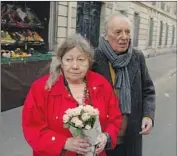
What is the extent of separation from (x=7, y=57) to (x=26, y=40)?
5.63ft

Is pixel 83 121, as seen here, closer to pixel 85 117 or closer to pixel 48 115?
pixel 85 117

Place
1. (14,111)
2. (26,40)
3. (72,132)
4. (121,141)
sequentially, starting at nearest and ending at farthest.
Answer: (72,132) < (121,141) < (14,111) < (26,40)

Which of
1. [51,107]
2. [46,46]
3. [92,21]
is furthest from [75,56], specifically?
[92,21]

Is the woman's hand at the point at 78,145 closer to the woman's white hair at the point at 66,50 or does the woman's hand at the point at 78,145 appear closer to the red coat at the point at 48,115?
the red coat at the point at 48,115

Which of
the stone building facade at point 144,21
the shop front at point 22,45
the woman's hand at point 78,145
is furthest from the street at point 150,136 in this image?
the woman's hand at point 78,145

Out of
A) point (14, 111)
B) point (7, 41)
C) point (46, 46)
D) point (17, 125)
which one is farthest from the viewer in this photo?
point (46, 46)

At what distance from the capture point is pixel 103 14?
54.9 ft

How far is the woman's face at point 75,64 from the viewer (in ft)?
7.66

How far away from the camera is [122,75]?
9.05ft

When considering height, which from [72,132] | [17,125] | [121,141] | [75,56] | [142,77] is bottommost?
[17,125]

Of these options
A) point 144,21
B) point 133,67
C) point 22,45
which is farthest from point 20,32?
point 144,21

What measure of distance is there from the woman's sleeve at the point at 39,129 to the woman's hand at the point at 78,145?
4 centimetres

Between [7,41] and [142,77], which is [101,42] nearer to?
[142,77]

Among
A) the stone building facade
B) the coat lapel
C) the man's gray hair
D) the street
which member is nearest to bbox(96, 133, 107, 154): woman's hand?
the coat lapel
